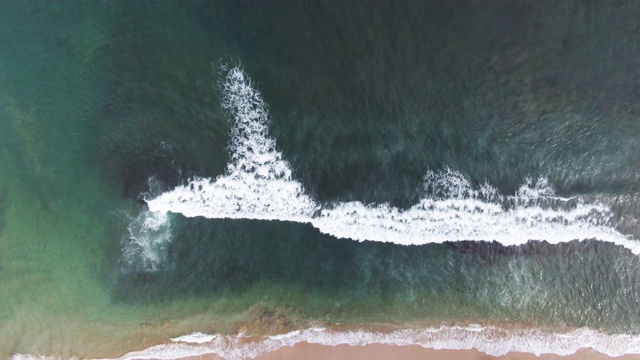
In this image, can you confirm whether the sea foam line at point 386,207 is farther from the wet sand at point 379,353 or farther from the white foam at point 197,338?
the white foam at point 197,338

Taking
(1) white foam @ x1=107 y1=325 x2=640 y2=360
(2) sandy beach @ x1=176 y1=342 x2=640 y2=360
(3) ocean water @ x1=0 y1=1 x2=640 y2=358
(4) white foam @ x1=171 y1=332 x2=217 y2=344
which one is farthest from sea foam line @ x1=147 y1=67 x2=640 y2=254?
(4) white foam @ x1=171 y1=332 x2=217 y2=344

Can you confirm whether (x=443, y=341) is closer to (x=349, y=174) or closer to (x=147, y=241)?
(x=349, y=174)

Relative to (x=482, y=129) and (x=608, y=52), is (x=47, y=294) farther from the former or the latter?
(x=608, y=52)

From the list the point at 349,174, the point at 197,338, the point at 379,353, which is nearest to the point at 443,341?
the point at 379,353

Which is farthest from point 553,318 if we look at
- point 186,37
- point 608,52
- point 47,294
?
point 47,294

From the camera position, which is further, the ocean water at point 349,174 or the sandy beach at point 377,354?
the ocean water at point 349,174

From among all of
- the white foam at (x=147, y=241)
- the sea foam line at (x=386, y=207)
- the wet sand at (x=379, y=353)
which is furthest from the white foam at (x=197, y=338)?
the sea foam line at (x=386, y=207)
